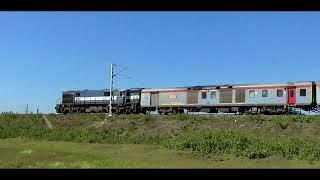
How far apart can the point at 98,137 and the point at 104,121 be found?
363 inches

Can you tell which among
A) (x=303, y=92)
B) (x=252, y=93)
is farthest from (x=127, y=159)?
(x=252, y=93)

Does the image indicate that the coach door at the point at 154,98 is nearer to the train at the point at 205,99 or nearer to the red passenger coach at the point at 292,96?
the train at the point at 205,99

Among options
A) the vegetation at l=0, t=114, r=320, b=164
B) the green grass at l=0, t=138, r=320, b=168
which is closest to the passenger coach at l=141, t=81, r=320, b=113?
the vegetation at l=0, t=114, r=320, b=164

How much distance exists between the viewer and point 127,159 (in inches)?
950

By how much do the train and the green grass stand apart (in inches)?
710

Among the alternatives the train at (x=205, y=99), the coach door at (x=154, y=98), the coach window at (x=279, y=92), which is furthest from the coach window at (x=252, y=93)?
the coach door at (x=154, y=98)

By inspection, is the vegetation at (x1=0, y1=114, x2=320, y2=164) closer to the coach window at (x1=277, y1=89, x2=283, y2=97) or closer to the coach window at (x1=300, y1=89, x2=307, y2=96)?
the coach window at (x1=277, y1=89, x2=283, y2=97)

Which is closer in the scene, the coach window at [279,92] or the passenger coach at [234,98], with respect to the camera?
the passenger coach at [234,98]

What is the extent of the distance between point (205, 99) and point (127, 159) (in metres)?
26.6

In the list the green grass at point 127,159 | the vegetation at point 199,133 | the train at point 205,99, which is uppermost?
the train at point 205,99

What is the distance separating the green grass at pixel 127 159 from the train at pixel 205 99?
1803cm

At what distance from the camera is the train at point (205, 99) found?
4338 cm
